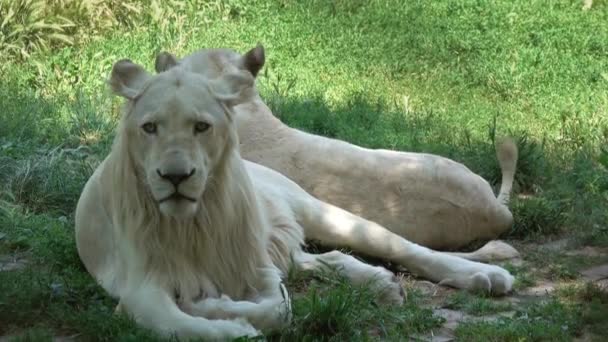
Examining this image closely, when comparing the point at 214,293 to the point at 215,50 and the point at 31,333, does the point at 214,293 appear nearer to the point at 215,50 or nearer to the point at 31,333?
the point at 31,333

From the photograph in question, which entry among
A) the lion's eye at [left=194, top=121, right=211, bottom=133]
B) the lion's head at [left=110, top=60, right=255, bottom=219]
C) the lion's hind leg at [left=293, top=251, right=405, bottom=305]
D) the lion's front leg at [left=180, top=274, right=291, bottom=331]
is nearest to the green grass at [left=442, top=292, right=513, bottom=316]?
the lion's hind leg at [left=293, top=251, right=405, bottom=305]

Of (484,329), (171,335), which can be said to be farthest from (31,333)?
(484,329)

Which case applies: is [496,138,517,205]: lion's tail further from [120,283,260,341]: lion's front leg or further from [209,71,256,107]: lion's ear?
[120,283,260,341]: lion's front leg

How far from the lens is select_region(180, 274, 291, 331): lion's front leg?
434 centimetres

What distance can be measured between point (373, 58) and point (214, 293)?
19.4 ft

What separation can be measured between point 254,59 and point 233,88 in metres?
0.87

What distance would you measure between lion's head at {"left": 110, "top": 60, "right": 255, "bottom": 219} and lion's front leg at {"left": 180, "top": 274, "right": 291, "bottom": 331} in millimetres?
362

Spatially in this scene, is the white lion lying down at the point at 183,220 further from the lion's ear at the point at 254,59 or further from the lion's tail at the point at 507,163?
the lion's tail at the point at 507,163

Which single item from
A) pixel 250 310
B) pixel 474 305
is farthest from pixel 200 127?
pixel 474 305

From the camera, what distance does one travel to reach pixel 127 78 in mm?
4562

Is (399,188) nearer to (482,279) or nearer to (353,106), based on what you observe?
(482,279)

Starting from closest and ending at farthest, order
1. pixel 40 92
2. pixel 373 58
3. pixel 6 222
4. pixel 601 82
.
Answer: pixel 6 222
pixel 40 92
pixel 601 82
pixel 373 58

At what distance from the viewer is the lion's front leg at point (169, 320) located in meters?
4.18

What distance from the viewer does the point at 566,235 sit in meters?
6.24
